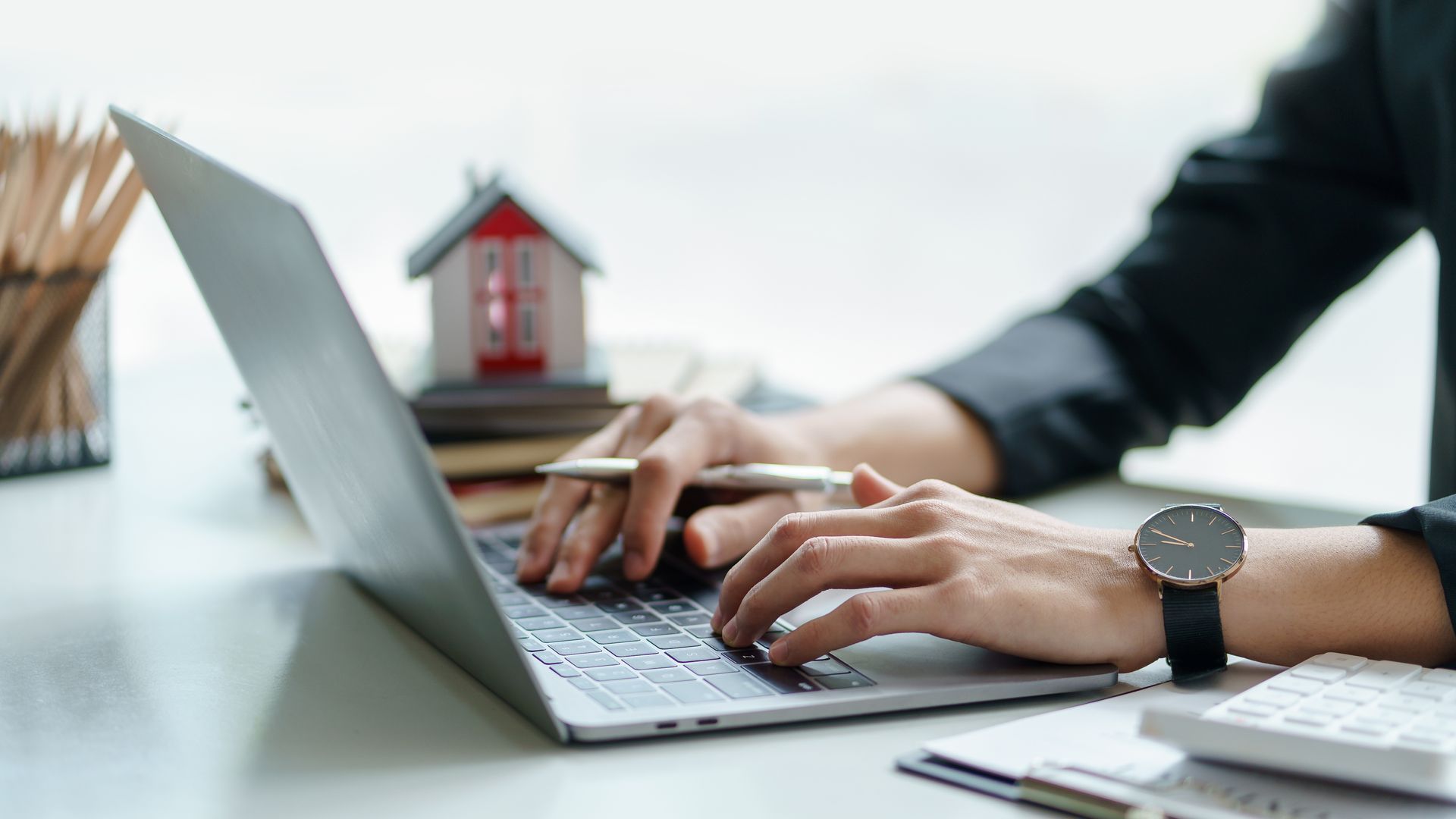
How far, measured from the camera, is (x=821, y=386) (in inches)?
92.2

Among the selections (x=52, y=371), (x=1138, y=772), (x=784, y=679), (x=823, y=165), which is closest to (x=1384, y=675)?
(x=1138, y=772)

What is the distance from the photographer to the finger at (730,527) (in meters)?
0.78

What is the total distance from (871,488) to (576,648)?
8.5 inches

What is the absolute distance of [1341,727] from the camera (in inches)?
18.4

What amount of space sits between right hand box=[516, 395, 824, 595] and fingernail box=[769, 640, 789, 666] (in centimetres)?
19

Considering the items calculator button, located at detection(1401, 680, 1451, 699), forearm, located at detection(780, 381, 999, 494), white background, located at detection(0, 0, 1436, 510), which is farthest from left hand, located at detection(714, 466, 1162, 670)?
white background, located at detection(0, 0, 1436, 510)

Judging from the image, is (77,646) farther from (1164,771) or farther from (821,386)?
(821,386)

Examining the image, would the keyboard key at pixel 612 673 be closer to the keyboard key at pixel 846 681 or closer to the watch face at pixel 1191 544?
the keyboard key at pixel 846 681

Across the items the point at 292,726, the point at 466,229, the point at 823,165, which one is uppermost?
the point at 823,165

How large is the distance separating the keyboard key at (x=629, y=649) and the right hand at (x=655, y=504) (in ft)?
0.42

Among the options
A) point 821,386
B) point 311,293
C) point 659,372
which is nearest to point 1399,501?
point 821,386

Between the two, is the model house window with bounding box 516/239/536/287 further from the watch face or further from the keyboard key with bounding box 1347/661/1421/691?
the keyboard key with bounding box 1347/661/1421/691

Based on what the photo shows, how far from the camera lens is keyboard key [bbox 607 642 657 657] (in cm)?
61

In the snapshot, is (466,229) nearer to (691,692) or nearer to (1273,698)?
(691,692)
